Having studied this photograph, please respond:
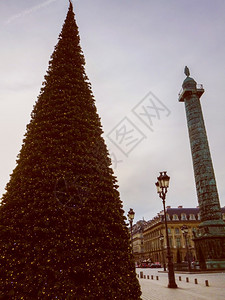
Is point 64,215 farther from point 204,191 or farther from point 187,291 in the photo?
point 204,191

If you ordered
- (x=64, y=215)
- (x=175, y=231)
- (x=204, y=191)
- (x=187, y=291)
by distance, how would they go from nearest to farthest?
1. (x=64, y=215)
2. (x=187, y=291)
3. (x=204, y=191)
4. (x=175, y=231)

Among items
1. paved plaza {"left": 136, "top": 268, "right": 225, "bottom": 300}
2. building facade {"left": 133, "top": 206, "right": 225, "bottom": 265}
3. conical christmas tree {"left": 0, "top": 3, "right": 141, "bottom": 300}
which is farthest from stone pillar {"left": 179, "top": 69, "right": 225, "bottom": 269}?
building facade {"left": 133, "top": 206, "right": 225, "bottom": 265}

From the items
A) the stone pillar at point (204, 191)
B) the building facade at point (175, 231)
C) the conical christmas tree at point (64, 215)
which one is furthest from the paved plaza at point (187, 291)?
the building facade at point (175, 231)

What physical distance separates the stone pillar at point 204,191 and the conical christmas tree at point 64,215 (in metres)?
25.1

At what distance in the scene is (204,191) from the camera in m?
29.2

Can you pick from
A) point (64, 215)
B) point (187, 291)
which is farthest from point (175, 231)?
point (64, 215)

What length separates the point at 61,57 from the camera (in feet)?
27.4

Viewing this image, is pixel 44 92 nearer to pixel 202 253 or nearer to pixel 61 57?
pixel 61 57

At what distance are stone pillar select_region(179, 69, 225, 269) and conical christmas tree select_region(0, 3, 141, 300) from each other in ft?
82.3

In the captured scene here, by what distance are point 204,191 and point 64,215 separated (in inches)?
1065

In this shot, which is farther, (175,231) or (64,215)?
(175,231)

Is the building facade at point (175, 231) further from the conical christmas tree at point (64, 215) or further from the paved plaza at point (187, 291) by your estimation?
the conical christmas tree at point (64, 215)

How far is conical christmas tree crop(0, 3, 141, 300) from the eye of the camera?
491 centimetres

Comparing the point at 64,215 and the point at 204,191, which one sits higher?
the point at 204,191
